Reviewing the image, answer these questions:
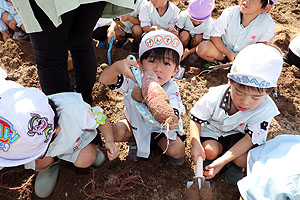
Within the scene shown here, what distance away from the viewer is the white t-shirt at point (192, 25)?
292cm

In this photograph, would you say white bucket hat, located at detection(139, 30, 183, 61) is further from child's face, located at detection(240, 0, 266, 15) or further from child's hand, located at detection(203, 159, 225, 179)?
child's face, located at detection(240, 0, 266, 15)

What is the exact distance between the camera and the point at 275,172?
131 centimetres

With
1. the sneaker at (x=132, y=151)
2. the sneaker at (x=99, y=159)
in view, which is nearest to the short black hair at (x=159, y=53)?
the sneaker at (x=132, y=151)

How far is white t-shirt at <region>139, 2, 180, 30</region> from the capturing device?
9.43ft

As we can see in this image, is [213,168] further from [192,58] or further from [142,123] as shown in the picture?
[192,58]

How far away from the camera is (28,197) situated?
165 centimetres

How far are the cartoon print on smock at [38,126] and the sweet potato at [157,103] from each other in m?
0.50

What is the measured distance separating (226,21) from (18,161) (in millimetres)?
2234

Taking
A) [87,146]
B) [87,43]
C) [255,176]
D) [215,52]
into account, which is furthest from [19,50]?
[255,176]

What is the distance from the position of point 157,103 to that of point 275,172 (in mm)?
708

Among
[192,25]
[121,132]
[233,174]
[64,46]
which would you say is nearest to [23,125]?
[64,46]

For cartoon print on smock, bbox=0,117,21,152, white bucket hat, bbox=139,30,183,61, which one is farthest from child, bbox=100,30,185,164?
cartoon print on smock, bbox=0,117,21,152

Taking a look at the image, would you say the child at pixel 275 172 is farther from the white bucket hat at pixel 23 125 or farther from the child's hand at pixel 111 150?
the white bucket hat at pixel 23 125

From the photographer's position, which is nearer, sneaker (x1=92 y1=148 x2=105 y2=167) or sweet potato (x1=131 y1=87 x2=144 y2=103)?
sweet potato (x1=131 y1=87 x2=144 y2=103)
